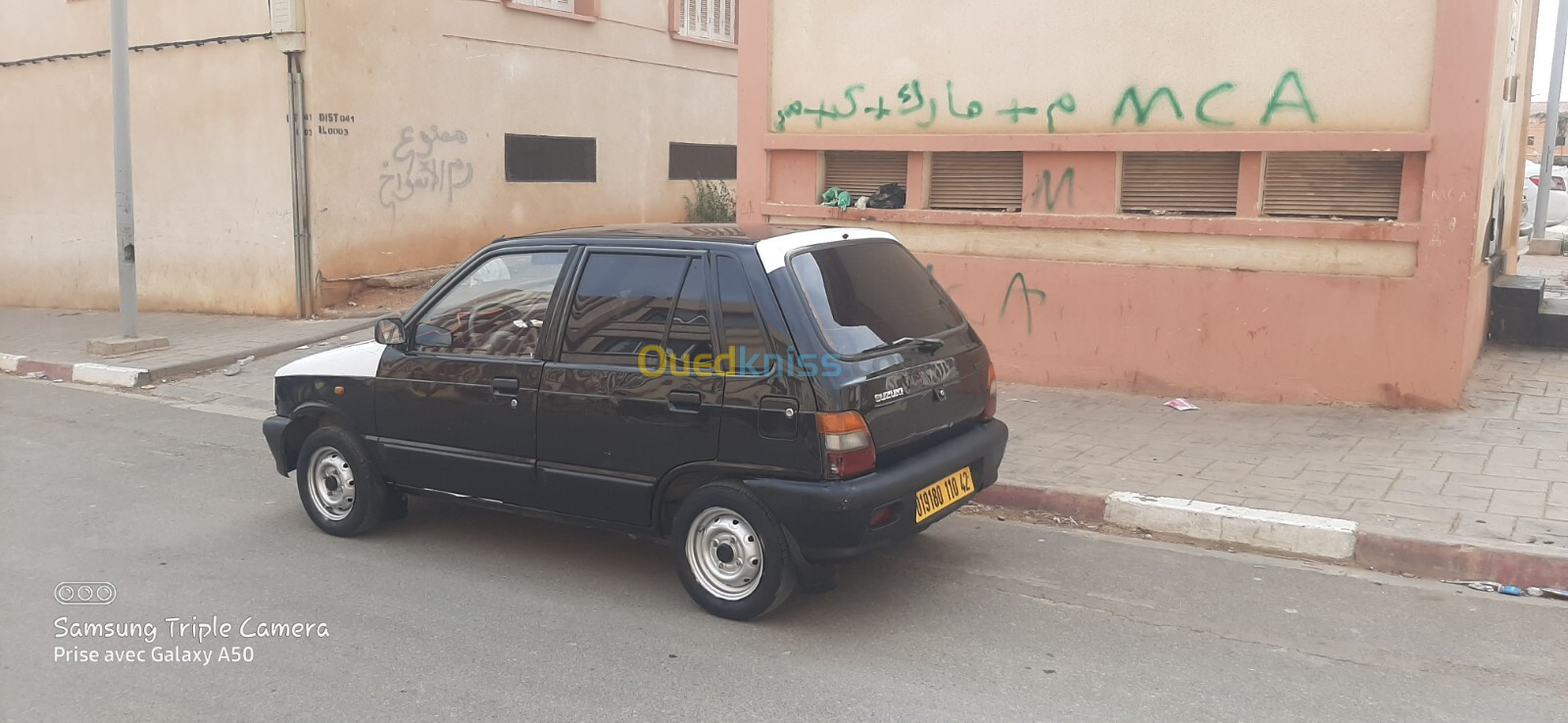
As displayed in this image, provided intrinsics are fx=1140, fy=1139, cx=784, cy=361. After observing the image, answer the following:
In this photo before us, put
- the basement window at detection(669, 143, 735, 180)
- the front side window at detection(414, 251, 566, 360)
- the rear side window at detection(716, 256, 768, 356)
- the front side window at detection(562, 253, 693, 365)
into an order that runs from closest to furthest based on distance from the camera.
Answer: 1. the rear side window at detection(716, 256, 768, 356)
2. the front side window at detection(562, 253, 693, 365)
3. the front side window at detection(414, 251, 566, 360)
4. the basement window at detection(669, 143, 735, 180)

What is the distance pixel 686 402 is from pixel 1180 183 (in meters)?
5.41

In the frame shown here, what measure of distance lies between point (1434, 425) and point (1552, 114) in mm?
12489

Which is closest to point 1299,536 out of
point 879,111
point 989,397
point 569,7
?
point 989,397

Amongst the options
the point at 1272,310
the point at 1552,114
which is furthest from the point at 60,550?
the point at 1552,114

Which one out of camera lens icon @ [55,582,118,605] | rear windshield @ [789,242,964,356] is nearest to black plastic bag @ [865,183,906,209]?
rear windshield @ [789,242,964,356]

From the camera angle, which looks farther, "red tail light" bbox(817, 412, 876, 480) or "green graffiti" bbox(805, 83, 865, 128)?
"green graffiti" bbox(805, 83, 865, 128)

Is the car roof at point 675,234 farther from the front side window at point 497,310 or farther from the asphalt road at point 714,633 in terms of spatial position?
the asphalt road at point 714,633

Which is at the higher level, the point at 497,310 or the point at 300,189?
the point at 300,189

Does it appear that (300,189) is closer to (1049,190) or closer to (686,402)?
(1049,190)

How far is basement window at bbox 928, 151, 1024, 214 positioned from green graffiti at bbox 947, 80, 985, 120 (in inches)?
12.5

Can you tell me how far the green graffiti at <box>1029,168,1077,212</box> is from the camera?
29.7ft

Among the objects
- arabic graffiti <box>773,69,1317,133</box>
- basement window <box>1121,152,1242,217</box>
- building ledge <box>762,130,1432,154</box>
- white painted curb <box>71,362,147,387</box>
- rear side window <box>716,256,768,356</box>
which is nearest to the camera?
rear side window <box>716,256,768,356</box>

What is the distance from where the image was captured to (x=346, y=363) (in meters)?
5.91

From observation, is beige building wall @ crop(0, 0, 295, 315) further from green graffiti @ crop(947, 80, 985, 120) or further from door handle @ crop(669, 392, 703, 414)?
door handle @ crop(669, 392, 703, 414)
